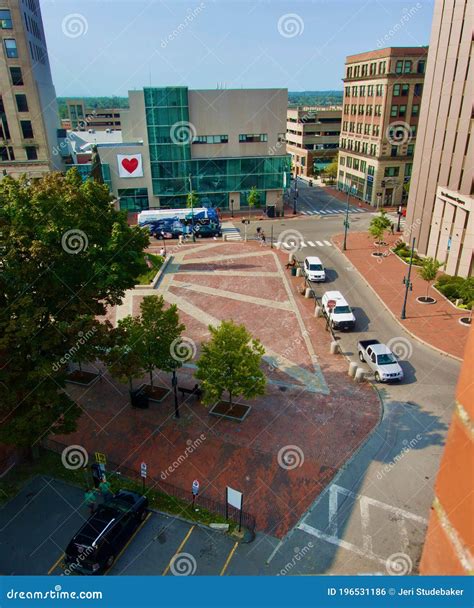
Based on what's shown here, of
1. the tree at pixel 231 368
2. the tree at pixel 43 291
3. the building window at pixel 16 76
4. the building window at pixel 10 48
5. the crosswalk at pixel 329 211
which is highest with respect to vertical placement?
the building window at pixel 10 48

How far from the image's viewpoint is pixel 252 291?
36.1 metres

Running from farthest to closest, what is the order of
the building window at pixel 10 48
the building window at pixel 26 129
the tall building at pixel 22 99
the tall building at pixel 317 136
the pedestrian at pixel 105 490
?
the tall building at pixel 317 136, the building window at pixel 26 129, the building window at pixel 10 48, the tall building at pixel 22 99, the pedestrian at pixel 105 490

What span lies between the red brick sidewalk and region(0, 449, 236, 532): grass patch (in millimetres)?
17925

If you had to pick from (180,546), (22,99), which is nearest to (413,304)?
(180,546)

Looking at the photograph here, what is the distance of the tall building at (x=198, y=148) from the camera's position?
5588 cm

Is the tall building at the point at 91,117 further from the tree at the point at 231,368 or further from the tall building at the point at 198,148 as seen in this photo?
the tree at the point at 231,368

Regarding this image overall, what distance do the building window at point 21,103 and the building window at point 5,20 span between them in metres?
6.92

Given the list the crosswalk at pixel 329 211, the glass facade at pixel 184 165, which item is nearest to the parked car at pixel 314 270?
the crosswalk at pixel 329 211

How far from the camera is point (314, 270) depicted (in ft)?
125

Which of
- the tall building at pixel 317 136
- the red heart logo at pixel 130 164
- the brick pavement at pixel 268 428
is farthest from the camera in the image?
the tall building at pixel 317 136

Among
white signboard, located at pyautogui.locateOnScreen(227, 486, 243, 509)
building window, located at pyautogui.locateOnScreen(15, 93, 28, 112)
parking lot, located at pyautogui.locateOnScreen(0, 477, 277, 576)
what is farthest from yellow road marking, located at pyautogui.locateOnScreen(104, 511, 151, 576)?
building window, located at pyautogui.locateOnScreen(15, 93, 28, 112)

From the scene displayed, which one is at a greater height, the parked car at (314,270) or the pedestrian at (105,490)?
the parked car at (314,270)

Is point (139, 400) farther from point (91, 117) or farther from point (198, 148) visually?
point (91, 117)

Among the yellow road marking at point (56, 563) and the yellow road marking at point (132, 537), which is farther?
the yellow road marking at point (132, 537)
